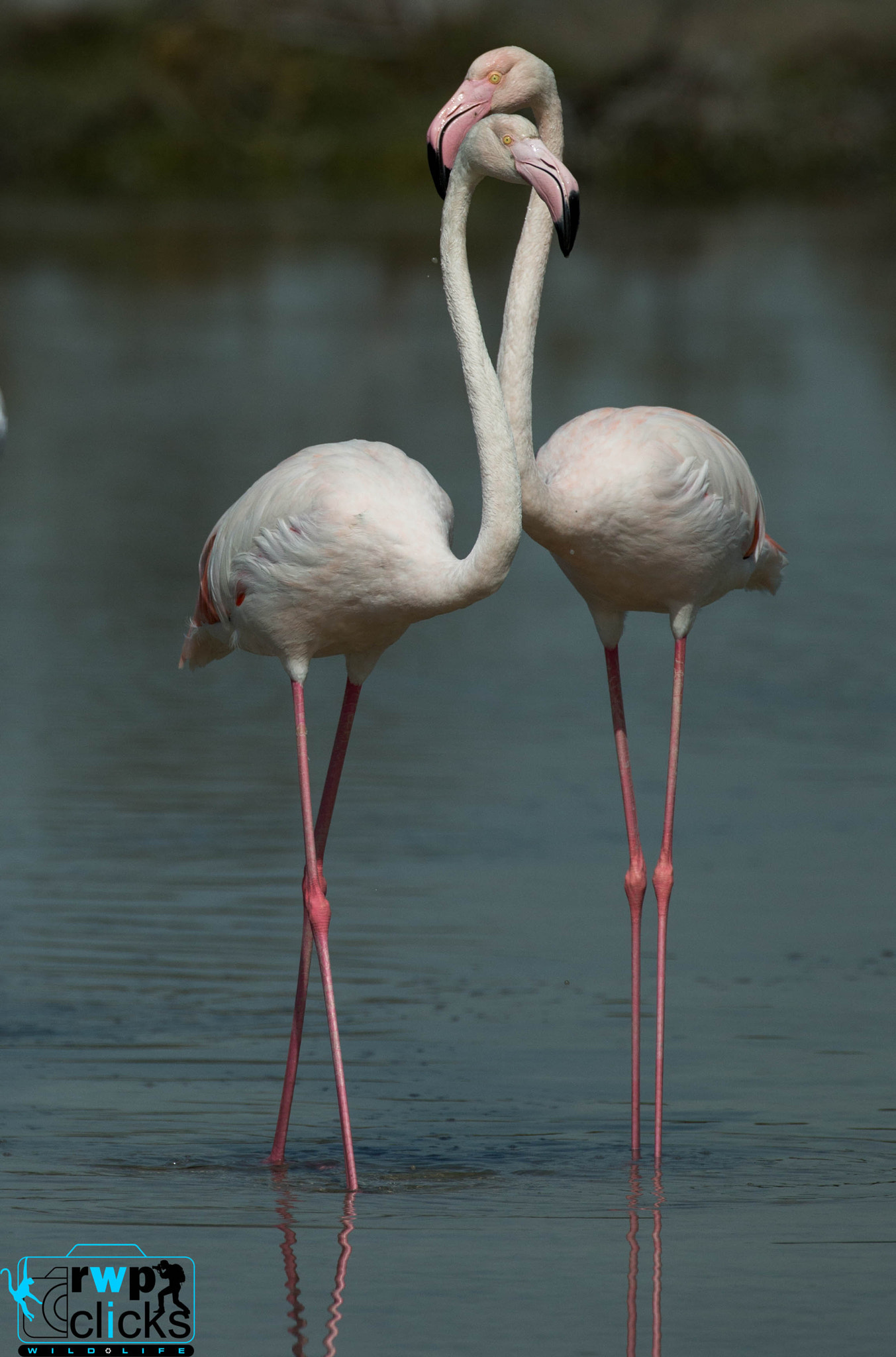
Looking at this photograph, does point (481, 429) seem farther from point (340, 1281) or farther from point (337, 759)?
point (340, 1281)

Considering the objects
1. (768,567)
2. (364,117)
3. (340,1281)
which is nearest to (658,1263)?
(340,1281)

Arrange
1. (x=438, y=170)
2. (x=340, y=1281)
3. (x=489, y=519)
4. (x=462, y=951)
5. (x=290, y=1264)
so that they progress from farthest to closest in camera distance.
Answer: (x=462, y=951) < (x=438, y=170) < (x=489, y=519) < (x=290, y=1264) < (x=340, y=1281)

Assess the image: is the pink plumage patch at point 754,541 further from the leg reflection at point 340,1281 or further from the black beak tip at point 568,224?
the leg reflection at point 340,1281

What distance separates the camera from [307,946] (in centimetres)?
609

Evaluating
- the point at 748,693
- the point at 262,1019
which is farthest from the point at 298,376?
the point at 262,1019

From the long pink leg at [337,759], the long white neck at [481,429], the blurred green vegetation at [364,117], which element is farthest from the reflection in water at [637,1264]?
the blurred green vegetation at [364,117]

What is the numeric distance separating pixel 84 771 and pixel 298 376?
1174 centimetres

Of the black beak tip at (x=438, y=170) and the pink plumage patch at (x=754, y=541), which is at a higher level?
the black beak tip at (x=438, y=170)

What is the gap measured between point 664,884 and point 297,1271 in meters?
1.91

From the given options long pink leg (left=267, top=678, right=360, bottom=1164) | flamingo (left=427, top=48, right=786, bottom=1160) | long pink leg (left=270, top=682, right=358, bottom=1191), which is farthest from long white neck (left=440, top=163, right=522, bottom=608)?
long pink leg (left=267, top=678, right=360, bottom=1164)

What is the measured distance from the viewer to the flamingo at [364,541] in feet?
17.6

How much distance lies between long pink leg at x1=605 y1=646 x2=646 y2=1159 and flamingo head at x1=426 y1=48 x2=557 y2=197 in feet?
4.89

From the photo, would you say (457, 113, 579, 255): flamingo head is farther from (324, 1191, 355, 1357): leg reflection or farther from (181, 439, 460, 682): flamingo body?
(324, 1191, 355, 1357): leg reflection

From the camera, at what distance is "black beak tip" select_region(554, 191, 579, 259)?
5199 millimetres
